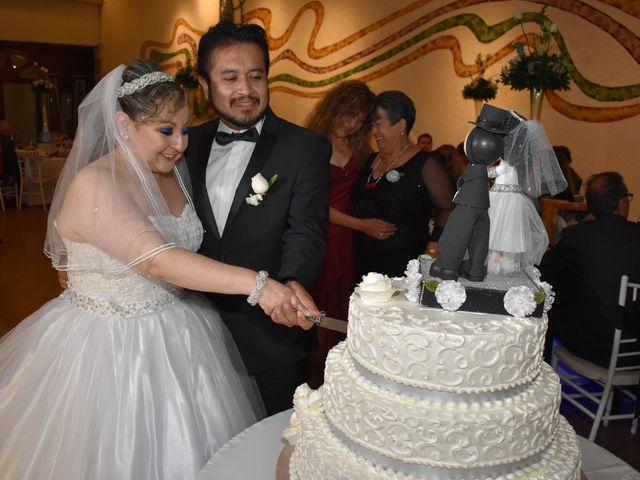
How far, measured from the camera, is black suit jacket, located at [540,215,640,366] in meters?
3.35

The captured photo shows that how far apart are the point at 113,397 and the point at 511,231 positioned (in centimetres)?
138

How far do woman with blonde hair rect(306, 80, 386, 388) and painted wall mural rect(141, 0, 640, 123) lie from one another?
291 cm

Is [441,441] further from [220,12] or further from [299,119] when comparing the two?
[220,12]

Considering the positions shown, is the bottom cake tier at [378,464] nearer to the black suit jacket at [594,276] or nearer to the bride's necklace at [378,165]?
the black suit jacket at [594,276]

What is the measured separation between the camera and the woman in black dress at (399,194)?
3.51 m

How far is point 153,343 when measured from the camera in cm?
218

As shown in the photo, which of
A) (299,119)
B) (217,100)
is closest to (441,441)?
(217,100)

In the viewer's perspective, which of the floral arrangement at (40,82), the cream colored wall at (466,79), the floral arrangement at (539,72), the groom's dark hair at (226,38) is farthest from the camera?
the floral arrangement at (40,82)

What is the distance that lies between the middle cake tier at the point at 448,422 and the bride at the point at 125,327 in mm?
597

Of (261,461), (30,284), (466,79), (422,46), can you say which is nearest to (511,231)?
(261,461)

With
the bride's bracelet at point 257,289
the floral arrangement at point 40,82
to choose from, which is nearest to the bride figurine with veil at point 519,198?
the bride's bracelet at point 257,289

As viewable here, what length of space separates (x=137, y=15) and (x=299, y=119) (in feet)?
22.0

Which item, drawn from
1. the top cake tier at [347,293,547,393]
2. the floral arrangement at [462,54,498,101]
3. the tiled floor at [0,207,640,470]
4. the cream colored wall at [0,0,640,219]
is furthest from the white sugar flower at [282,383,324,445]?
the floral arrangement at [462,54,498,101]

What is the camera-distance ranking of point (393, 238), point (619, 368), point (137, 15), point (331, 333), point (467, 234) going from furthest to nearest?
point (137, 15), point (331, 333), point (393, 238), point (619, 368), point (467, 234)
